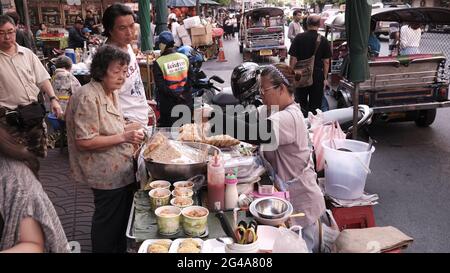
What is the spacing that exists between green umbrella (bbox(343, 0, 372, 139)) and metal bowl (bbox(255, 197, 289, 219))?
2.79 metres

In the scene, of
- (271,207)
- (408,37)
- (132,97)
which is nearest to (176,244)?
(271,207)

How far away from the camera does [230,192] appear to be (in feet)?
8.27

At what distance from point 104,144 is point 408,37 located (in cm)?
884

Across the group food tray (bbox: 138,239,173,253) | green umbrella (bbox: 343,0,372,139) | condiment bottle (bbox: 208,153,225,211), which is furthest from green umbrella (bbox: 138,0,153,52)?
food tray (bbox: 138,239,173,253)

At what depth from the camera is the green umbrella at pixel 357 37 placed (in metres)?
4.37

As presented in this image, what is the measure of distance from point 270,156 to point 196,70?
4.88 metres

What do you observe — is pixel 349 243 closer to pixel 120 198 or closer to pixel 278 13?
pixel 120 198

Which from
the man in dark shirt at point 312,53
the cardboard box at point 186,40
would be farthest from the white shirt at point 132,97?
the cardboard box at point 186,40

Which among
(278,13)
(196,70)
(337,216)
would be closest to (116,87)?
(337,216)

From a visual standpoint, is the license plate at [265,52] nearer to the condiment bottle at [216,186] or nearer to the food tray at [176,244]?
the condiment bottle at [216,186]

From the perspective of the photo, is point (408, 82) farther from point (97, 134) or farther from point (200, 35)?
point (200, 35)

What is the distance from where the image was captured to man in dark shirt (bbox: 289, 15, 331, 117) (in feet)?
22.5

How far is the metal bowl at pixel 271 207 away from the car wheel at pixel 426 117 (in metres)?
6.40
